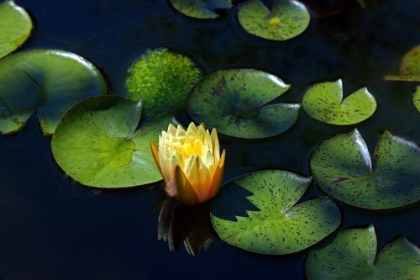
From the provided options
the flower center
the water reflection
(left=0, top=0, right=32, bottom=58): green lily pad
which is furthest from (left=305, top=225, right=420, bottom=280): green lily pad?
(left=0, top=0, right=32, bottom=58): green lily pad

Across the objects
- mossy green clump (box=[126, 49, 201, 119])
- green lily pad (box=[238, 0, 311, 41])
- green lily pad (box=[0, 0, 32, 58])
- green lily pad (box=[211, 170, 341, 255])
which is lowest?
green lily pad (box=[211, 170, 341, 255])

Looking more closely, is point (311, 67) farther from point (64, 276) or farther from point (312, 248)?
point (64, 276)

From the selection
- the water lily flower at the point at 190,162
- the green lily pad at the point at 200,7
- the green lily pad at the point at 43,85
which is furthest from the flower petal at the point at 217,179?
the green lily pad at the point at 200,7

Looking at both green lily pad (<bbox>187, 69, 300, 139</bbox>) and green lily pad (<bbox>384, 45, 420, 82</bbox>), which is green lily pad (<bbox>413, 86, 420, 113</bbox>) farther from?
green lily pad (<bbox>187, 69, 300, 139</bbox>)

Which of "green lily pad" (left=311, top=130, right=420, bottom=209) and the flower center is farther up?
the flower center

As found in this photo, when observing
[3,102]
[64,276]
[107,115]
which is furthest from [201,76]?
[64,276]
